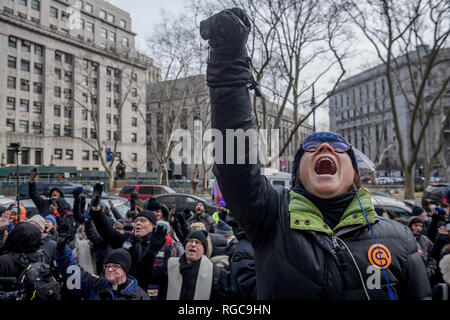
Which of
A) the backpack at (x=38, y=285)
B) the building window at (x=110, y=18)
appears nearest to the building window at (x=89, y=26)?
the building window at (x=110, y=18)

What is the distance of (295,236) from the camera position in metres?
1.39

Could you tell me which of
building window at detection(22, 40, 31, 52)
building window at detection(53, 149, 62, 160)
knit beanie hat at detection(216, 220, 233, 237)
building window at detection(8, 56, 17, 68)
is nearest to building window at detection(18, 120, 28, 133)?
building window at detection(53, 149, 62, 160)

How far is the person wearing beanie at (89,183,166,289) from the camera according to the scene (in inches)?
137

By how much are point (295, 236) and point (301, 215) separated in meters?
0.09

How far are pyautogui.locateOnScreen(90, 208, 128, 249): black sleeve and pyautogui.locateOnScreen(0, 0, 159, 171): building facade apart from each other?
114 ft

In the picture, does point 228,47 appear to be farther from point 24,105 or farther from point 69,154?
point 69,154

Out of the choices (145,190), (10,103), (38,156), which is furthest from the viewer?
(38,156)

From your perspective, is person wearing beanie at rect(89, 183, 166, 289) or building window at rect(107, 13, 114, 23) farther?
building window at rect(107, 13, 114, 23)

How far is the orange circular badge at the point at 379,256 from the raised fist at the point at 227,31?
0.97m

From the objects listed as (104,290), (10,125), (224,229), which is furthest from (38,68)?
(104,290)

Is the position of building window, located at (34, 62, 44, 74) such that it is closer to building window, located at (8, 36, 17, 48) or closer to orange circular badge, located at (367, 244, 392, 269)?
building window, located at (8, 36, 17, 48)

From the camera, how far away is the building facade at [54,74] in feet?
130
